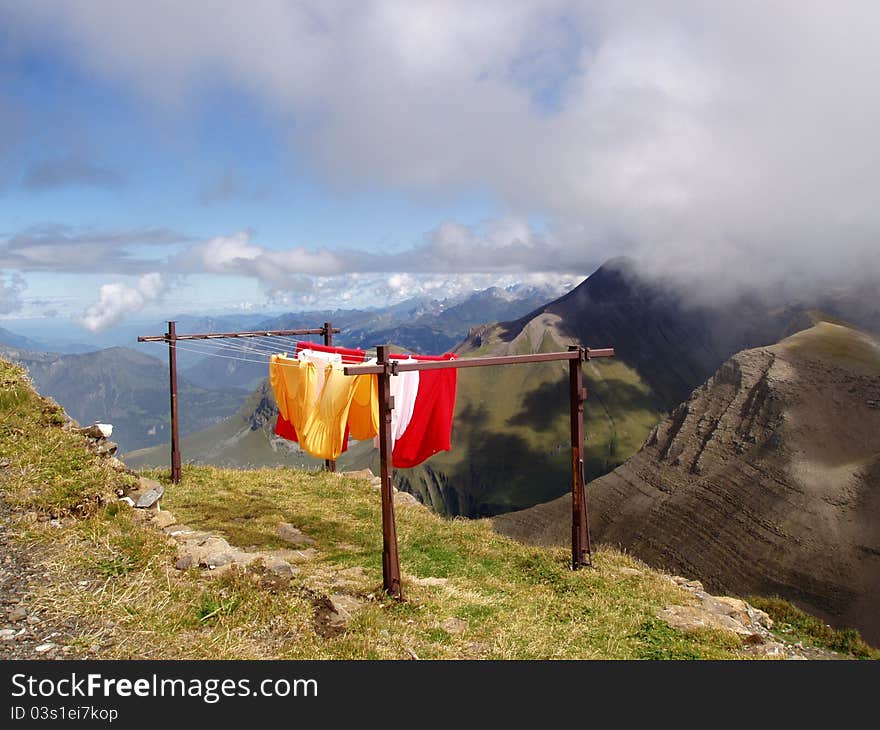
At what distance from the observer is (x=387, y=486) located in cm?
1279

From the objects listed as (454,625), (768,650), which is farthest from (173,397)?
(768,650)

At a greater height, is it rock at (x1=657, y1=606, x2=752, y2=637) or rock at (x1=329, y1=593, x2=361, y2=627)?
rock at (x1=329, y1=593, x2=361, y2=627)

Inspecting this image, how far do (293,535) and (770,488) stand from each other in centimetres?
11226

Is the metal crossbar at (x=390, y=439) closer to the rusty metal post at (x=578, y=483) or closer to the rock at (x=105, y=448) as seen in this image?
the rusty metal post at (x=578, y=483)

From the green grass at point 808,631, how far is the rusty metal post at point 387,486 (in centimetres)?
990

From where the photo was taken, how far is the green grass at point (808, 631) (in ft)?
50.7

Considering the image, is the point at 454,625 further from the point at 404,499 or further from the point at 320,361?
the point at 404,499

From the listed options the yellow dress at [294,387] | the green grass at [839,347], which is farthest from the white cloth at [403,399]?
the green grass at [839,347]

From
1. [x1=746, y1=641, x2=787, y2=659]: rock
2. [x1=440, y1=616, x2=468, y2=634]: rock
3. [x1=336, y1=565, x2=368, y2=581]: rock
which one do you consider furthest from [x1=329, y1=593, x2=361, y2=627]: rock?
[x1=746, y1=641, x2=787, y2=659]: rock

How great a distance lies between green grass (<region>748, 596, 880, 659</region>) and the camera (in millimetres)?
15445

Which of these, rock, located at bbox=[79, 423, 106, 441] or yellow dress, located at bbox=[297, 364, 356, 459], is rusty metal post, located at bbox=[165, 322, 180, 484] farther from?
yellow dress, located at bbox=[297, 364, 356, 459]

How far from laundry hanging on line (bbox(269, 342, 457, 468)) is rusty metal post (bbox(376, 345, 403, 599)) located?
8.88 feet

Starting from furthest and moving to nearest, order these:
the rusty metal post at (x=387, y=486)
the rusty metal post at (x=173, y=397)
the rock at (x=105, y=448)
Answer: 1. the rusty metal post at (x=173, y=397)
2. the rock at (x=105, y=448)
3. the rusty metal post at (x=387, y=486)

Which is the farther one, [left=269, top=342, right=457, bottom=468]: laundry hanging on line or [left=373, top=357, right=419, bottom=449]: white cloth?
[left=269, top=342, right=457, bottom=468]: laundry hanging on line
